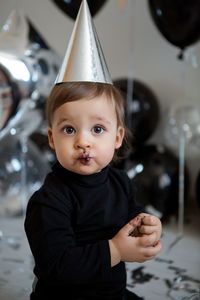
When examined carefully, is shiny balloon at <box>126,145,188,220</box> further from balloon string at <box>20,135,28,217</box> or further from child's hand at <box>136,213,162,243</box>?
child's hand at <box>136,213,162,243</box>

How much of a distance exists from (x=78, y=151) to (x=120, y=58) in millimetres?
1776

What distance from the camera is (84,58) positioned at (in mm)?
747

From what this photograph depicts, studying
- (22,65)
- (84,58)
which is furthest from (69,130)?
(22,65)

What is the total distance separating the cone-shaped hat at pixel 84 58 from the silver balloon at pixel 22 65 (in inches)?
26.8

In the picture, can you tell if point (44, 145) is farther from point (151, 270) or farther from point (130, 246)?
point (130, 246)

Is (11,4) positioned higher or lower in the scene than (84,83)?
higher

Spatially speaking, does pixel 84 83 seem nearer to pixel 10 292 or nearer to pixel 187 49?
pixel 10 292

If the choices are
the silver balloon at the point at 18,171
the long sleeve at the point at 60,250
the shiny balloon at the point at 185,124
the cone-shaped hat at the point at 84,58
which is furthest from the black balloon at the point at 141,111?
the long sleeve at the point at 60,250

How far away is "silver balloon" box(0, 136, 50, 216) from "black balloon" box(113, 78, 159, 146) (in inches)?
19.4

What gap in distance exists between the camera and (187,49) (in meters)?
1.71

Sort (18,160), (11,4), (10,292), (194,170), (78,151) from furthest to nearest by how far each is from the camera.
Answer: (11,4) → (194,170) → (18,160) → (10,292) → (78,151)

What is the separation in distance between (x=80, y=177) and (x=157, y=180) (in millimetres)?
1013

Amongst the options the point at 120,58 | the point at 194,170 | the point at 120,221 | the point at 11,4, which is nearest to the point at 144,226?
the point at 120,221

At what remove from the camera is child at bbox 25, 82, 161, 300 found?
0.68 meters
